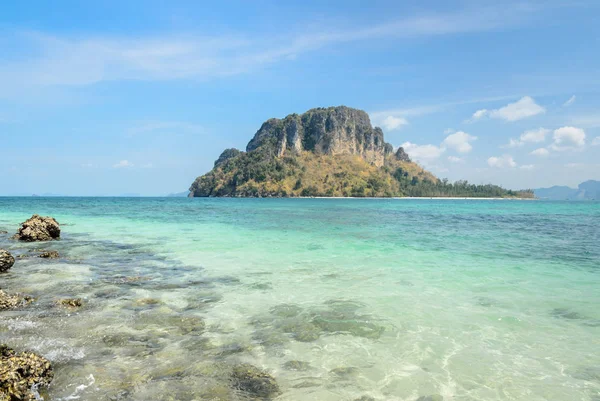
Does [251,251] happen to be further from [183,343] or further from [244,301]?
[183,343]

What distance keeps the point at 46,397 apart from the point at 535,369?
818 centimetres

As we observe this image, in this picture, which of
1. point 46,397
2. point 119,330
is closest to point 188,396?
point 46,397

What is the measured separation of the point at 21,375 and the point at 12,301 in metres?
5.46

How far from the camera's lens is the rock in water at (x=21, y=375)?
192 inches

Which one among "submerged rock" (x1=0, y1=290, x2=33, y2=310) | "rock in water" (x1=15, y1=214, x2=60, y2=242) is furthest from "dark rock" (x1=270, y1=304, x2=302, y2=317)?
"rock in water" (x1=15, y1=214, x2=60, y2=242)

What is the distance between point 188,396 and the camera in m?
5.37

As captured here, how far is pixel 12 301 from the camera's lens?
944cm

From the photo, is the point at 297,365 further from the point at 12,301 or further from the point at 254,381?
the point at 12,301

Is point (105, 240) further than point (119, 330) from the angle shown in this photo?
Yes

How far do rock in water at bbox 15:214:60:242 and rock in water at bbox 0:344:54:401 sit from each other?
806 inches

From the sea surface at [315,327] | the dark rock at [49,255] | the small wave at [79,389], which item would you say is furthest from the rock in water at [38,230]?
the small wave at [79,389]

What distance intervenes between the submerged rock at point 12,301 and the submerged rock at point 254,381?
6908 millimetres

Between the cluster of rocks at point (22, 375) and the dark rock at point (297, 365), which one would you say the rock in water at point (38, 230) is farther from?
the dark rock at point (297, 365)

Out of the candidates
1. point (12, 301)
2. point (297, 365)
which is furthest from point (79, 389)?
point (12, 301)
